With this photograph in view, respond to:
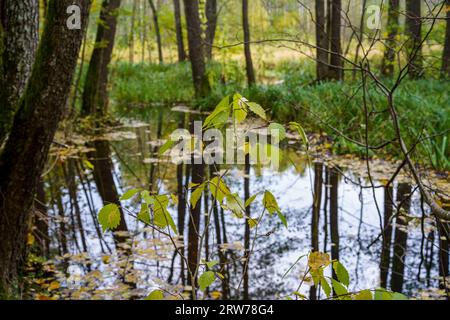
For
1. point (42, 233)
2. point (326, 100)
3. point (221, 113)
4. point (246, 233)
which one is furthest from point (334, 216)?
point (326, 100)

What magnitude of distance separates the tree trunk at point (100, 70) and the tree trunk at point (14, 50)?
19.5ft

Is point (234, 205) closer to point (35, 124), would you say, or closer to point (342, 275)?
point (342, 275)

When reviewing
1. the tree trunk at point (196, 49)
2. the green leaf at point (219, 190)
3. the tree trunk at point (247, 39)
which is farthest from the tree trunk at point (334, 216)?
the tree trunk at point (247, 39)

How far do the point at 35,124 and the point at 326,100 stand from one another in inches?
266

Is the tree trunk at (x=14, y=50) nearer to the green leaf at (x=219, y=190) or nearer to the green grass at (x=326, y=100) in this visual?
the green grass at (x=326, y=100)

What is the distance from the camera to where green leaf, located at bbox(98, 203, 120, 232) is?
130 cm

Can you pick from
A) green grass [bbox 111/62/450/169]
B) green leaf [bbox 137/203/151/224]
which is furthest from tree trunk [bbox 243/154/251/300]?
green grass [bbox 111/62/450/169]

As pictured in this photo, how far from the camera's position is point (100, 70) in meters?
9.63

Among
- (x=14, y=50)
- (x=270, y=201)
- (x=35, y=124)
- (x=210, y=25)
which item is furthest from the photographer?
(x=210, y=25)

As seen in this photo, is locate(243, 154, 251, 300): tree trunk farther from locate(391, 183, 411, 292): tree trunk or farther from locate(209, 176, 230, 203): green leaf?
locate(391, 183, 411, 292): tree trunk

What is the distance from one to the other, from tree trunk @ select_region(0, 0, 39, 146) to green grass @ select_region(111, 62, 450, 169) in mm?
1707

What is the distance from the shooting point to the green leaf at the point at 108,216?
1.30 metres

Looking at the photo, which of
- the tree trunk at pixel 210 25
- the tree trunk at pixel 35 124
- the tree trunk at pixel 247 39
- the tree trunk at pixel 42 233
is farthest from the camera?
the tree trunk at pixel 210 25

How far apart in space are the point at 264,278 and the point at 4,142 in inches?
77.8
